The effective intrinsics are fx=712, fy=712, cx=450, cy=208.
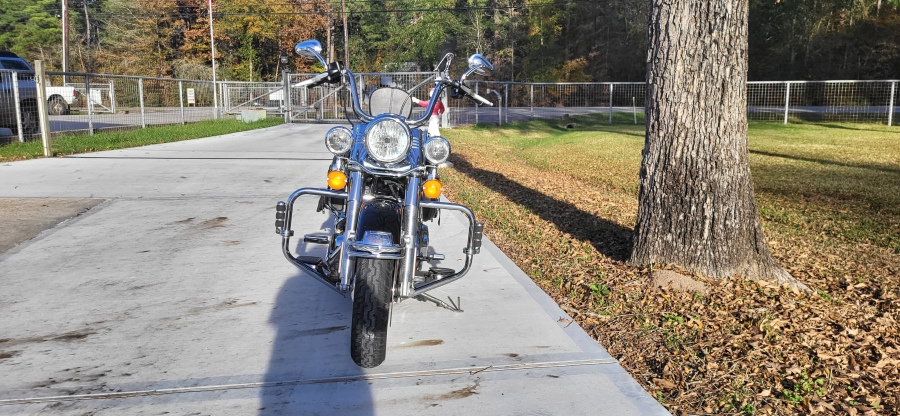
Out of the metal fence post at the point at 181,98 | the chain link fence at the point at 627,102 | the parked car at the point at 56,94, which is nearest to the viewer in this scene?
the parked car at the point at 56,94

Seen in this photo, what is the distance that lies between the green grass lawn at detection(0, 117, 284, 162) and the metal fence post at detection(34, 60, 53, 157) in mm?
232

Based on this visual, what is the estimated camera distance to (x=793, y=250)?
6.09 meters

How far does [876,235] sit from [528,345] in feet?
14.9

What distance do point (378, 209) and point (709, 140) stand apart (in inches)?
100

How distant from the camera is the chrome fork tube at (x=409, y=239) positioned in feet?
12.4

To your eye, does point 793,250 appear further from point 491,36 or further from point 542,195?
point 491,36

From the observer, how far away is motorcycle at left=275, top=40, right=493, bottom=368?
3521mm

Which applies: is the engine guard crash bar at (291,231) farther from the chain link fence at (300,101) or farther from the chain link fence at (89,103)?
the chain link fence at (89,103)

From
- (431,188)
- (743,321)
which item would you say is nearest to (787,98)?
(743,321)

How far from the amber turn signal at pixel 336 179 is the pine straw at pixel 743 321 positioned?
1.68 meters

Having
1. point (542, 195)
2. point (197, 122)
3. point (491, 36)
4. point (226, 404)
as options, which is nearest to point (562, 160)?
point (542, 195)

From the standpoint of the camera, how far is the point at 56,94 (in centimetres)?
1812

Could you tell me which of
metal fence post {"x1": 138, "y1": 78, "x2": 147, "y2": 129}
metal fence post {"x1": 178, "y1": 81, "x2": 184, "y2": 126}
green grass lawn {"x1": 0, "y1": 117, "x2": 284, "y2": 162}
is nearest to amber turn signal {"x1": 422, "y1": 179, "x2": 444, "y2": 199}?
green grass lawn {"x1": 0, "y1": 117, "x2": 284, "y2": 162}

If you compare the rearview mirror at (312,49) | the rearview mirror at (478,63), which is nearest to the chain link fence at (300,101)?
the rearview mirror at (478,63)
